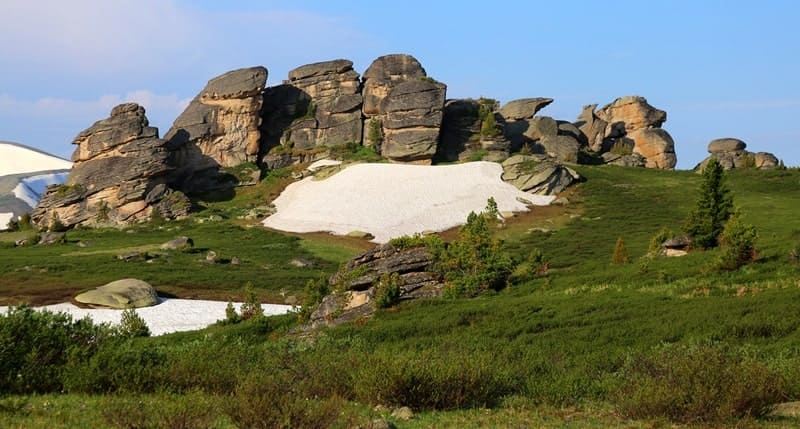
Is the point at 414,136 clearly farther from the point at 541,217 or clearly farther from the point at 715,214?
the point at 715,214

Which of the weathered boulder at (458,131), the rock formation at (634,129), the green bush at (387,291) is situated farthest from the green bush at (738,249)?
the rock formation at (634,129)

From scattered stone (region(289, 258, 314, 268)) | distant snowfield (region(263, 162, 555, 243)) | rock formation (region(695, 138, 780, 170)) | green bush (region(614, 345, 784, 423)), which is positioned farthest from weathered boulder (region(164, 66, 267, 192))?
green bush (region(614, 345, 784, 423))

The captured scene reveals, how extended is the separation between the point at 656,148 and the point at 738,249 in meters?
63.1

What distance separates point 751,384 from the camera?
481 inches

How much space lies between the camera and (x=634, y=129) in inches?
3708

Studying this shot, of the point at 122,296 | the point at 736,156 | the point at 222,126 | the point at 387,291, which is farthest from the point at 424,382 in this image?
the point at 736,156

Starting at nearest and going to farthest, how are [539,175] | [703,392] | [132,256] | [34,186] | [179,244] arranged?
[703,392] → [132,256] → [179,244] → [539,175] → [34,186]

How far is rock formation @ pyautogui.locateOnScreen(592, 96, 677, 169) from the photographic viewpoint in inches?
3558

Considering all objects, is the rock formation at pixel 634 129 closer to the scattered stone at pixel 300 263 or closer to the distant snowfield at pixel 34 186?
the scattered stone at pixel 300 263

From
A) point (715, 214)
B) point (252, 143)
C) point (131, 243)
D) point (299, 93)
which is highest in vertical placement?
point (299, 93)

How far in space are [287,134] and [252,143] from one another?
13.0 ft

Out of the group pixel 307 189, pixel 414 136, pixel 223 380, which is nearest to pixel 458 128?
pixel 414 136

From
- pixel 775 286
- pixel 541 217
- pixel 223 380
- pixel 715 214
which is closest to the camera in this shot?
pixel 223 380

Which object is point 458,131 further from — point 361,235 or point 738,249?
point 738,249
